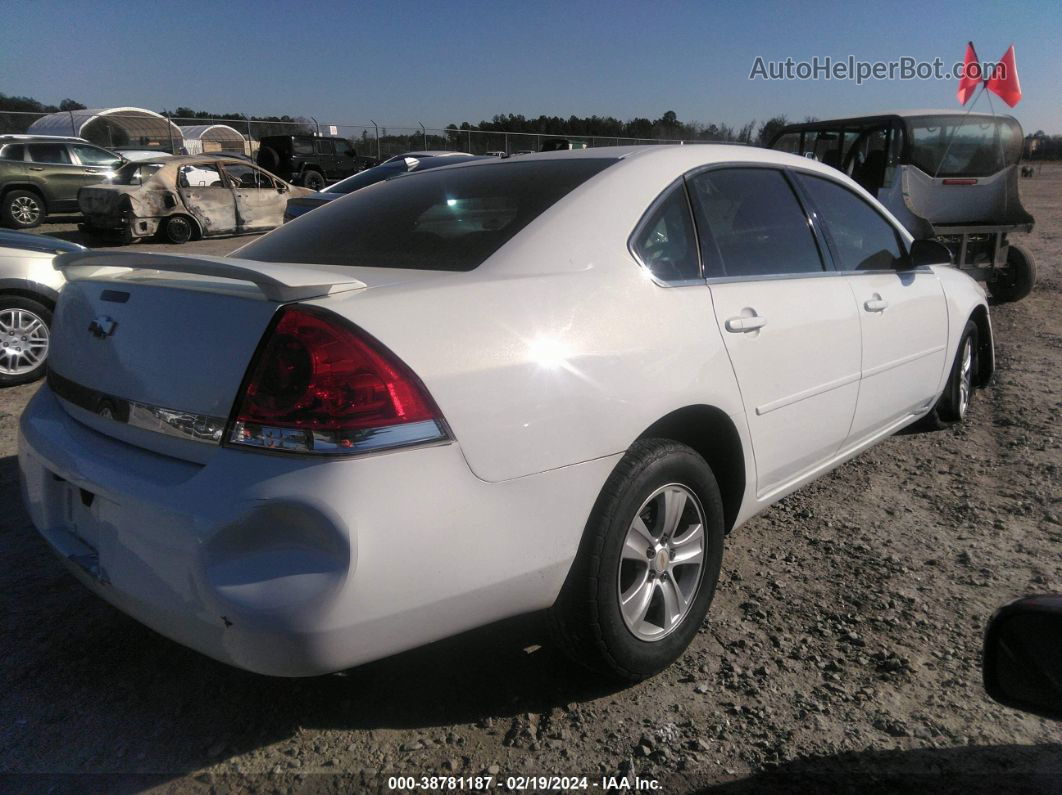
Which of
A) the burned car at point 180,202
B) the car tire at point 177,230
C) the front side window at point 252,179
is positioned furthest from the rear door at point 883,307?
the front side window at point 252,179

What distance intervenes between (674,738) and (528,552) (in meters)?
0.70

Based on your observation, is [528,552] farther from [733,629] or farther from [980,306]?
[980,306]

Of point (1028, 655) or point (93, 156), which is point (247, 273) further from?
point (93, 156)

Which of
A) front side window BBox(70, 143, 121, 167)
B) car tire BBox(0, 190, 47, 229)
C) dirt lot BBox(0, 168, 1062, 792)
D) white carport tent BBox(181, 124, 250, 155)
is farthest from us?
white carport tent BBox(181, 124, 250, 155)

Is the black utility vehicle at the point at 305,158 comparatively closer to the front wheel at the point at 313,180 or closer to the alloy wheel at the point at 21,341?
the front wheel at the point at 313,180

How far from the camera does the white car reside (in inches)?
67.0

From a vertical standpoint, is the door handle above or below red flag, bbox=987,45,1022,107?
below

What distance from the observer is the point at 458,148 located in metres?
32.0

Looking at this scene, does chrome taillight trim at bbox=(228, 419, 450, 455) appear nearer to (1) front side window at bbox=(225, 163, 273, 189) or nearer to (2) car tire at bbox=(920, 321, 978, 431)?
(2) car tire at bbox=(920, 321, 978, 431)

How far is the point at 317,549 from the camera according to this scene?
1.67 meters

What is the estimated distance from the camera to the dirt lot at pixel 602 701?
2029 millimetres

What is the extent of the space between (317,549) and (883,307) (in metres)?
2.75

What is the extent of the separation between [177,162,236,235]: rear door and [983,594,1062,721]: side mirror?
14561 mm

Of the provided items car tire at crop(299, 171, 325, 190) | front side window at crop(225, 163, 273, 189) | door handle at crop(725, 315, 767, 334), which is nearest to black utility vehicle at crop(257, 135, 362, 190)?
car tire at crop(299, 171, 325, 190)
